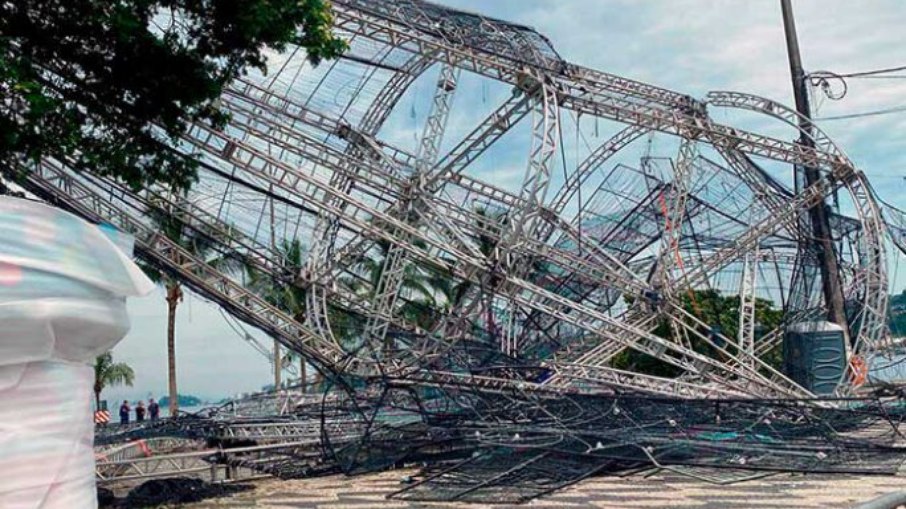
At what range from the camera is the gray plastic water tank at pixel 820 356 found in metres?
24.7

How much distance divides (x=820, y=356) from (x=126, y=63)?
20.8m

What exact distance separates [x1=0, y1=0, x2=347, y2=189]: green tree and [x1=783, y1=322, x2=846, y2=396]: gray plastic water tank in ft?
60.5

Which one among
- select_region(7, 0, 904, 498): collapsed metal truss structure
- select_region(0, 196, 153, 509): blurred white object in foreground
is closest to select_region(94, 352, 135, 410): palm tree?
select_region(7, 0, 904, 498): collapsed metal truss structure

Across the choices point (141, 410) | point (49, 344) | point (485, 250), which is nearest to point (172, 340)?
point (141, 410)

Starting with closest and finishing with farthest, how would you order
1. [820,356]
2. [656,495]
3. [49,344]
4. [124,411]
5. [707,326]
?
[49,344] → [656,495] → [707,326] → [820,356] → [124,411]

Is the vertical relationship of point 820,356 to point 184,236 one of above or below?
below

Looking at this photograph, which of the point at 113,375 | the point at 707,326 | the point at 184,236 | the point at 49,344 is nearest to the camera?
the point at 49,344

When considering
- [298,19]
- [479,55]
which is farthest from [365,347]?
[298,19]

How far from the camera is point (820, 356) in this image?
24.8 m

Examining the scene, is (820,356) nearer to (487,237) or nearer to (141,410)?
(487,237)

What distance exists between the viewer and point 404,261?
70.5 ft

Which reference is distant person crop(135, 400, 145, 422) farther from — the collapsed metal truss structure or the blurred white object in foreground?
the blurred white object in foreground

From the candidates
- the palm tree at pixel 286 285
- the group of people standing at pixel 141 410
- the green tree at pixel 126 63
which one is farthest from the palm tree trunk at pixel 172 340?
the green tree at pixel 126 63

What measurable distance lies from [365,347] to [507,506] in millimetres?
9691
